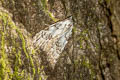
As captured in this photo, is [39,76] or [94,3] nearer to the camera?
[94,3]

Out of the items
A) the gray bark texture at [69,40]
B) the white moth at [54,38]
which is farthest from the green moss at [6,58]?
the white moth at [54,38]

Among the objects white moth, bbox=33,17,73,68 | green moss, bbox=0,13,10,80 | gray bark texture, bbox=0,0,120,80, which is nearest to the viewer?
gray bark texture, bbox=0,0,120,80

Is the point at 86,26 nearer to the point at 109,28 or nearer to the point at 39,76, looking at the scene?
the point at 109,28

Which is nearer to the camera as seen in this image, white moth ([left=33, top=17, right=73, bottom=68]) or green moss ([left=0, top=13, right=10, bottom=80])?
green moss ([left=0, top=13, right=10, bottom=80])

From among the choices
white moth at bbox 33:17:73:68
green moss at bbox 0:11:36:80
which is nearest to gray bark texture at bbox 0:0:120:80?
green moss at bbox 0:11:36:80

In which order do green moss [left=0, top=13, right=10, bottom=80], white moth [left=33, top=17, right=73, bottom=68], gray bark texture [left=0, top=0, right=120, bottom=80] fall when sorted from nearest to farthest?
gray bark texture [left=0, top=0, right=120, bottom=80]
green moss [left=0, top=13, right=10, bottom=80]
white moth [left=33, top=17, right=73, bottom=68]

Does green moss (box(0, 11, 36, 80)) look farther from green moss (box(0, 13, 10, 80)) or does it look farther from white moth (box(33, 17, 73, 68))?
white moth (box(33, 17, 73, 68))

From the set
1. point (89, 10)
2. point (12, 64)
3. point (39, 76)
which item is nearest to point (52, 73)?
point (39, 76)
